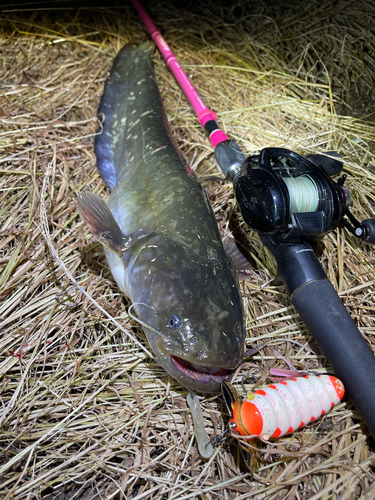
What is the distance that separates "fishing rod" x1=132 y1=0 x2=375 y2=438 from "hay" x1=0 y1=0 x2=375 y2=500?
299 mm

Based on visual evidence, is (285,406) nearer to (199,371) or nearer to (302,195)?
(199,371)

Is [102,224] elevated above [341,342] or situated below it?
above

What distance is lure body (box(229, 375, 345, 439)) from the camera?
5.41 feet

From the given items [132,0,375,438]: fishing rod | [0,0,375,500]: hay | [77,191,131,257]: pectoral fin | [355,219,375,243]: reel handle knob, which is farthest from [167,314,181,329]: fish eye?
[355,219,375,243]: reel handle knob

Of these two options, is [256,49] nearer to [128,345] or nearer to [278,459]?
[128,345]

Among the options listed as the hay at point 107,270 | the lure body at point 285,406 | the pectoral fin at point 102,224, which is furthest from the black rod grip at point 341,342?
the pectoral fin at point 102,224

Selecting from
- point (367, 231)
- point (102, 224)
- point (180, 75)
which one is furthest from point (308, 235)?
point (180, 75)

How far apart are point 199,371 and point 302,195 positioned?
1.08 meters

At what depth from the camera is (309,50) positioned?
3586 millimetres

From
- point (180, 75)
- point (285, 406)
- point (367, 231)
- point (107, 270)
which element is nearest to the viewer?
point (285, 406)

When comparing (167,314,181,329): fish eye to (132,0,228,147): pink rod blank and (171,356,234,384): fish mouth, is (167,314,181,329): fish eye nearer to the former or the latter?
(171,356,234,384): fish mouth

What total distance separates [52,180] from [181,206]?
3.84ft

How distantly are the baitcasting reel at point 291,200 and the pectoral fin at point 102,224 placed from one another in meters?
0.75

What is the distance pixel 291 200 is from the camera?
194 cm
